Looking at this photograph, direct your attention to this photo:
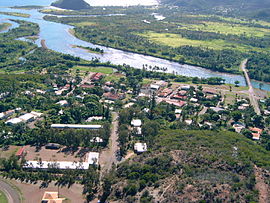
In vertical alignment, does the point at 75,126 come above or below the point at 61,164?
above

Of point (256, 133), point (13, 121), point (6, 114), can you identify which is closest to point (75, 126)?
point (13, 121)

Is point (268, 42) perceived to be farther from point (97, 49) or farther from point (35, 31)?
point (35, 31)

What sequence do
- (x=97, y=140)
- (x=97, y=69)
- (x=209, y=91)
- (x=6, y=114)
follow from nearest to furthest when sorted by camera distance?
1. (x=97, y=140)
2. (x=6, y=114)
3. (x=209, y=91)
4. (x=97, y=69)

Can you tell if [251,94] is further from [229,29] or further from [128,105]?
[229,29]

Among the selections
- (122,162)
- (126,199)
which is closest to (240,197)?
(126,199)

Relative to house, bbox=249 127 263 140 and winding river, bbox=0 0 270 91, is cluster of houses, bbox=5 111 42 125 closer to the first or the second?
house, bbox=249 127 263 140
